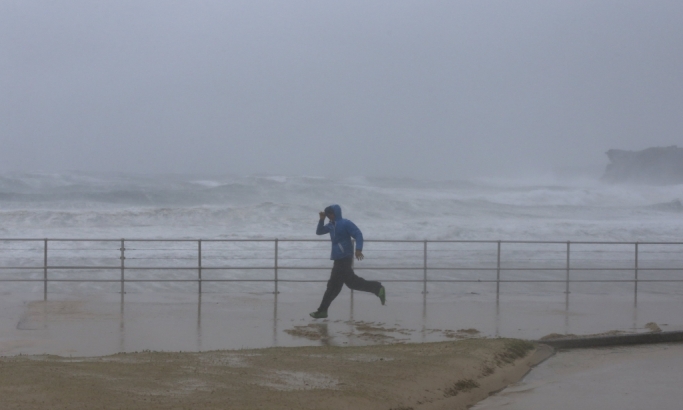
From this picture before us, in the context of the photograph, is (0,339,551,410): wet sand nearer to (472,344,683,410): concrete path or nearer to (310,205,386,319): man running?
(472,344,683,410): concrete path

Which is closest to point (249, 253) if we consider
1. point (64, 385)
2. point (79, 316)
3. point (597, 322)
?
point (79, 316)

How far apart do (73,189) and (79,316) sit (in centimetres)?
3497

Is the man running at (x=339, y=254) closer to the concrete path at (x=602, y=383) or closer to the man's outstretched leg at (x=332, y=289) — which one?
the man's outstretched leg at (x=332, y=289)

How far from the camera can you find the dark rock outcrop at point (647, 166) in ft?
193

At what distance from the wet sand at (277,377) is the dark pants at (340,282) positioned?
7.52 ft

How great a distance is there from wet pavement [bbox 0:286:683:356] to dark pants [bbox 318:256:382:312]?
1.07ft

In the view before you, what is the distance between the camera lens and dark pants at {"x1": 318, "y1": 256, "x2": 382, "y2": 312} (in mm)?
10217

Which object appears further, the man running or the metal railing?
the metal railing

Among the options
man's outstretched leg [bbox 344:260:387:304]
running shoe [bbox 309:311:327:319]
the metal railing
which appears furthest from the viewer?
the metal railing

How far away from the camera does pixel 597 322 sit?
1030cm

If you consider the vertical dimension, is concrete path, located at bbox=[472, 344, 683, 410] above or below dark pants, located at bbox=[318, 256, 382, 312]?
below

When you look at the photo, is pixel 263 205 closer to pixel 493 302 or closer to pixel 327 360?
pixel 493 302

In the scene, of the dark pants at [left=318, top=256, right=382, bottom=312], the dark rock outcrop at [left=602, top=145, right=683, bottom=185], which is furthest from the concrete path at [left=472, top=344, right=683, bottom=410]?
the dark rock outcrop at [left=602, top=145, right=683, bottom=185]

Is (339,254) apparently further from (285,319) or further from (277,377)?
(277,377)
